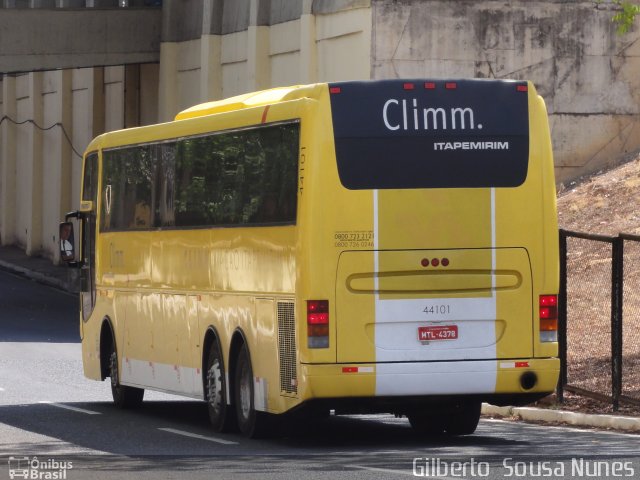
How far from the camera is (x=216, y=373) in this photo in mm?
17500

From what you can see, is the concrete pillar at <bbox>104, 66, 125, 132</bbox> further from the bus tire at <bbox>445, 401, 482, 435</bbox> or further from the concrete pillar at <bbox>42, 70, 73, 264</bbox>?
the bus tire at <bbox>445, 401, 482, 435</bbox>

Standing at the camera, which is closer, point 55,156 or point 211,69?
point 211,69

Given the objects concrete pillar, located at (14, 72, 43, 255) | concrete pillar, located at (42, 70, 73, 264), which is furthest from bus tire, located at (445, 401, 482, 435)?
concrete pillar, located at (14, 72, 43, 255)

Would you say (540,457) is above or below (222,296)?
below

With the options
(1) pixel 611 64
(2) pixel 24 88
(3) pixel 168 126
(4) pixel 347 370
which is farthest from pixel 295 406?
(2) pixel 24 88

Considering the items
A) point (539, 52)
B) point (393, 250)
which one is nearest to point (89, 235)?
point (393, 250)

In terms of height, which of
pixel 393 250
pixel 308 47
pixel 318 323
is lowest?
pixel 318 323

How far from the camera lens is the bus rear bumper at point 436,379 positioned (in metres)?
15.0

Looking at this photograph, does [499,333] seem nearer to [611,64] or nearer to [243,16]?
[611,64]

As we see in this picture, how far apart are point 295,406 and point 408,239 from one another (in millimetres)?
1795

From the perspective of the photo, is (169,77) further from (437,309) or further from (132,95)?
(437,309)

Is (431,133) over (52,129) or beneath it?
beneath

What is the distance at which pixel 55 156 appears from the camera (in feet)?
186

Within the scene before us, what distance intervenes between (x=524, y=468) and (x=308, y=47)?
25.1 m
